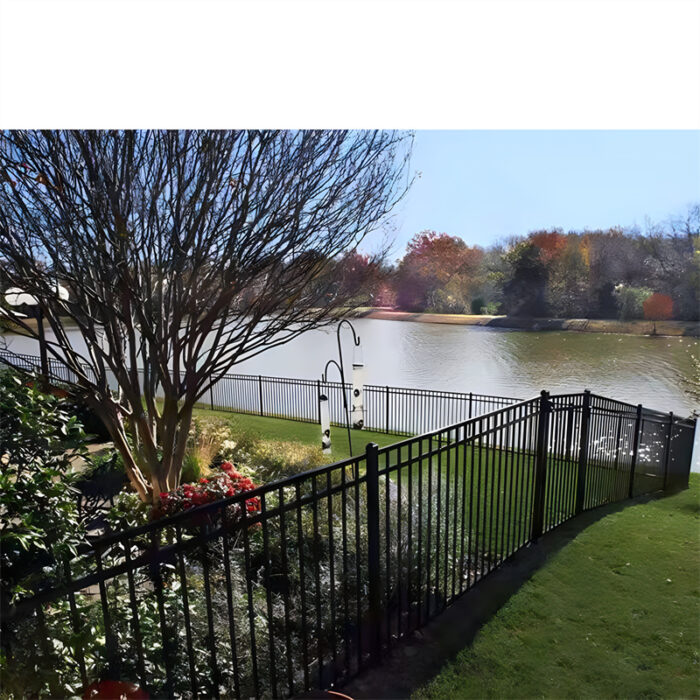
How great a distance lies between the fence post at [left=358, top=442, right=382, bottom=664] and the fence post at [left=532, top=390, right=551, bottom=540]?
1058 mm

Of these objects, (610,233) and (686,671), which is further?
(610,233)

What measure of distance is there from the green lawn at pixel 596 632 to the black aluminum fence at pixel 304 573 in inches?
8.8

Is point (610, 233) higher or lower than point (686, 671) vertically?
higher

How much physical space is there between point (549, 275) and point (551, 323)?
1.16ft

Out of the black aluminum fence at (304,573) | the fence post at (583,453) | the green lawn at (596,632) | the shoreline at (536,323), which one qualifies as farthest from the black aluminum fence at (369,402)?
the green lawn at (596,632)

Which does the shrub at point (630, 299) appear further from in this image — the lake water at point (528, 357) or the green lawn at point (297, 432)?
the green lawn at point (297, 432)

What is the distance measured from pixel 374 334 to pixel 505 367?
3.57 ft

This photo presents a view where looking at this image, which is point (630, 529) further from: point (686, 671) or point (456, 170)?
point (456, 170)

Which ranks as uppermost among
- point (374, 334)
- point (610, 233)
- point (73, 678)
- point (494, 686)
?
point (610, 233)
